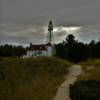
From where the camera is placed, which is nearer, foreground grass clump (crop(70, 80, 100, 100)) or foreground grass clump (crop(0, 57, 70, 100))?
foreground grass clump (crop(70, 80, 100, 100))

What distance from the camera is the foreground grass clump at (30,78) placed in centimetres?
1847

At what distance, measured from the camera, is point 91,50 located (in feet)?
180

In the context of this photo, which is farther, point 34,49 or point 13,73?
point 34,49

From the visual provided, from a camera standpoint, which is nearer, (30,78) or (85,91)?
(85,91)

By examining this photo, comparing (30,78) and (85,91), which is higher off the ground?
(30,78)

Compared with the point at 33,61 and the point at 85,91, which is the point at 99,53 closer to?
the point at 33,61

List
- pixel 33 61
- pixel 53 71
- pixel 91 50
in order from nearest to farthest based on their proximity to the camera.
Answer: pixel 53 71 → pixel 33 61 → pixel 91 50

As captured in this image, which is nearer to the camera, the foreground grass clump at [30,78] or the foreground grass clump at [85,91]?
the foreground grass clump at [85,91]

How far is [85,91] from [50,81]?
15.9 ft

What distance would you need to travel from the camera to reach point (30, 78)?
24.0 metres

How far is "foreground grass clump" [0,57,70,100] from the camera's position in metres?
18.5

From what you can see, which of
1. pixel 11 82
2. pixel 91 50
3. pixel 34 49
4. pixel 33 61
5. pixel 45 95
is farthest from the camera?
pixel 34 49

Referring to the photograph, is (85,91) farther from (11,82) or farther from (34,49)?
(34,49)

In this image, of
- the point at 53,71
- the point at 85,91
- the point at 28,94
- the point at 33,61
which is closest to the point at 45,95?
the point at 28,94
